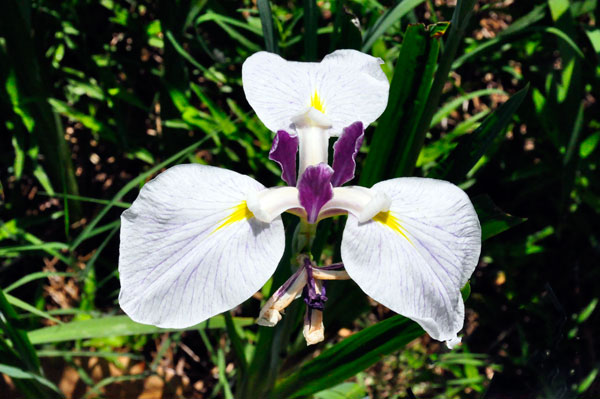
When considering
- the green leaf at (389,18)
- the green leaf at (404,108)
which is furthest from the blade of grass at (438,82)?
the green leaf at (389,18)

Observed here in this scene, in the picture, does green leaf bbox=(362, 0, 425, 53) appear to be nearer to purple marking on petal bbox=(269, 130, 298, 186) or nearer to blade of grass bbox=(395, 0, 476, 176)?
blade of grass bbox=(395, 0, 476, 176)

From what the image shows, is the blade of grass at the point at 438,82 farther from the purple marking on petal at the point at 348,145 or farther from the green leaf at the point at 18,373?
the green leaf at the point at 18,373

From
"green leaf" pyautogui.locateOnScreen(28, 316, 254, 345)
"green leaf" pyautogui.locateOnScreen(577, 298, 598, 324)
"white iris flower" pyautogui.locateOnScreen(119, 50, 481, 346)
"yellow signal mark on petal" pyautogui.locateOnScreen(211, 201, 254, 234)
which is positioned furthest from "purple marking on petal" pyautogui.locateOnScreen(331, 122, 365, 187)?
"green leaf" pyautogui.locateOnScreen(577, 298, 598, 324)

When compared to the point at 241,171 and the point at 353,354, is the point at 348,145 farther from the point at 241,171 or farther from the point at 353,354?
the point at 241,171

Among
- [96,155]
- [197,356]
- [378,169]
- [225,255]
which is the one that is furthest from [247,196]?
[96,155]

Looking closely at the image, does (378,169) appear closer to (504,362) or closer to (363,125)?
(363,125)

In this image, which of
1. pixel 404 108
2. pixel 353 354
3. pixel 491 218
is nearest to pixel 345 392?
pixel 353 354
